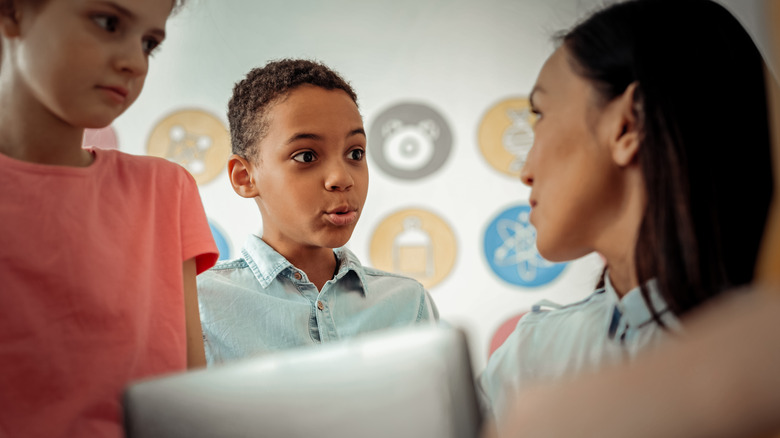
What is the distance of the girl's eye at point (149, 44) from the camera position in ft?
1.57

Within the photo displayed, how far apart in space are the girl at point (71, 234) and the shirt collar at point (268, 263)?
0.54ft

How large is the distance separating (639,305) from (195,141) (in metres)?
0.60

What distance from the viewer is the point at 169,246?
0.51m

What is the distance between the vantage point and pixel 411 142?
0.99m

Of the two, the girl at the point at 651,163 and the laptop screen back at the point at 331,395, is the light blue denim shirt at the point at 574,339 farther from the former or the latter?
the laptop screen back at the point at 331,395

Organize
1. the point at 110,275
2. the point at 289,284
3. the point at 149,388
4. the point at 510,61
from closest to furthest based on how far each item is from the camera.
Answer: the point at 149,388 → the point at 110,275 → the point at 289,284 → the point at 510,61

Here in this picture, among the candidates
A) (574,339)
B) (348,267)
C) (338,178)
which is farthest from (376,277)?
(574,339)

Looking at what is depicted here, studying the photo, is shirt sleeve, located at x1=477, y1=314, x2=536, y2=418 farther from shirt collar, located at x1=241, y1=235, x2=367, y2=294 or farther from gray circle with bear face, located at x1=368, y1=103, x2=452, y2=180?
gray circle with bear face, located at x1=368, y1=103, x2=452, y2=180

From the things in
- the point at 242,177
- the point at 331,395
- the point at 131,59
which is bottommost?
the point at 331,395

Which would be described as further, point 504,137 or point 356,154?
point 504,137

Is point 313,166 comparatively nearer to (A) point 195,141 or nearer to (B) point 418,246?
(A) point 195,141

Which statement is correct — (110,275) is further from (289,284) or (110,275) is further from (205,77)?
(205,77)

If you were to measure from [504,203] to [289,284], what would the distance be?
460mm

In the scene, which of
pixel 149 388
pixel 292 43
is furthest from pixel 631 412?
pixel 292 43
